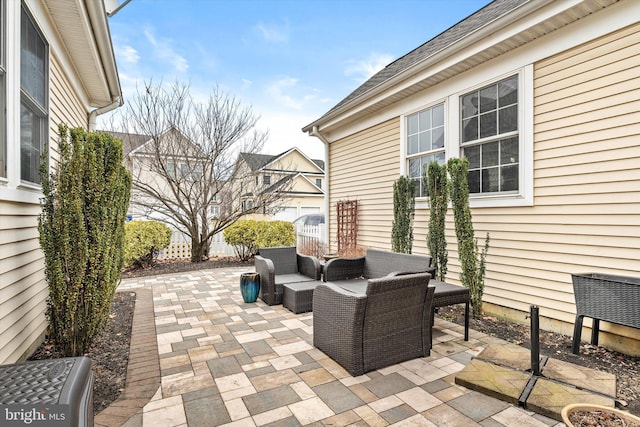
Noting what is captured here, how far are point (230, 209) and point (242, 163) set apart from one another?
1311 millimetres

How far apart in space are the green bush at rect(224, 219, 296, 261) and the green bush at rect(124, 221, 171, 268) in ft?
5.19

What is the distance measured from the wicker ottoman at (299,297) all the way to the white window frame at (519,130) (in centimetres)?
253

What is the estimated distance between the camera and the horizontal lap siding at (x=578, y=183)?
125 inches

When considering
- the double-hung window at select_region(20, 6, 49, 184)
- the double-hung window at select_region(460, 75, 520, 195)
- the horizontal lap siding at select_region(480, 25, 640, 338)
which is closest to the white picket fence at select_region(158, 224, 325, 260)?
the double-hung window at select_region(460, 75, 520, 195)

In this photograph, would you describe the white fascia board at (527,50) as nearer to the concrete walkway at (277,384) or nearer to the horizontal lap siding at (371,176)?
the horizontal lap siding at (371,176)

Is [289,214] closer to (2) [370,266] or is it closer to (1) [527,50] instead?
(2) [370,266]

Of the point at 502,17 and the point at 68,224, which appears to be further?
the point at 502,17

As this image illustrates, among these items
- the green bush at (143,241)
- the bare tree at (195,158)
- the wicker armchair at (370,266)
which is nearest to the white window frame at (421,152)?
the wicker armchair at (370,266)

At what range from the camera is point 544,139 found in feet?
12.5

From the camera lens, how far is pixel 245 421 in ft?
6.78

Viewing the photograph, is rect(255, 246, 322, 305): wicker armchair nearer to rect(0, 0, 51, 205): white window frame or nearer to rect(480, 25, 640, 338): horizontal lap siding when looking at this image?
rect(480, 25, 640, 338): horizontal lap siding

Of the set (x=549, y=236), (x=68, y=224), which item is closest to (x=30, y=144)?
(x=68, y=224)

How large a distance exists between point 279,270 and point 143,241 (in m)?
4.07

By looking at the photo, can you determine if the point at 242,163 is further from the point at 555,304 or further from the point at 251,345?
the point at 555,304
